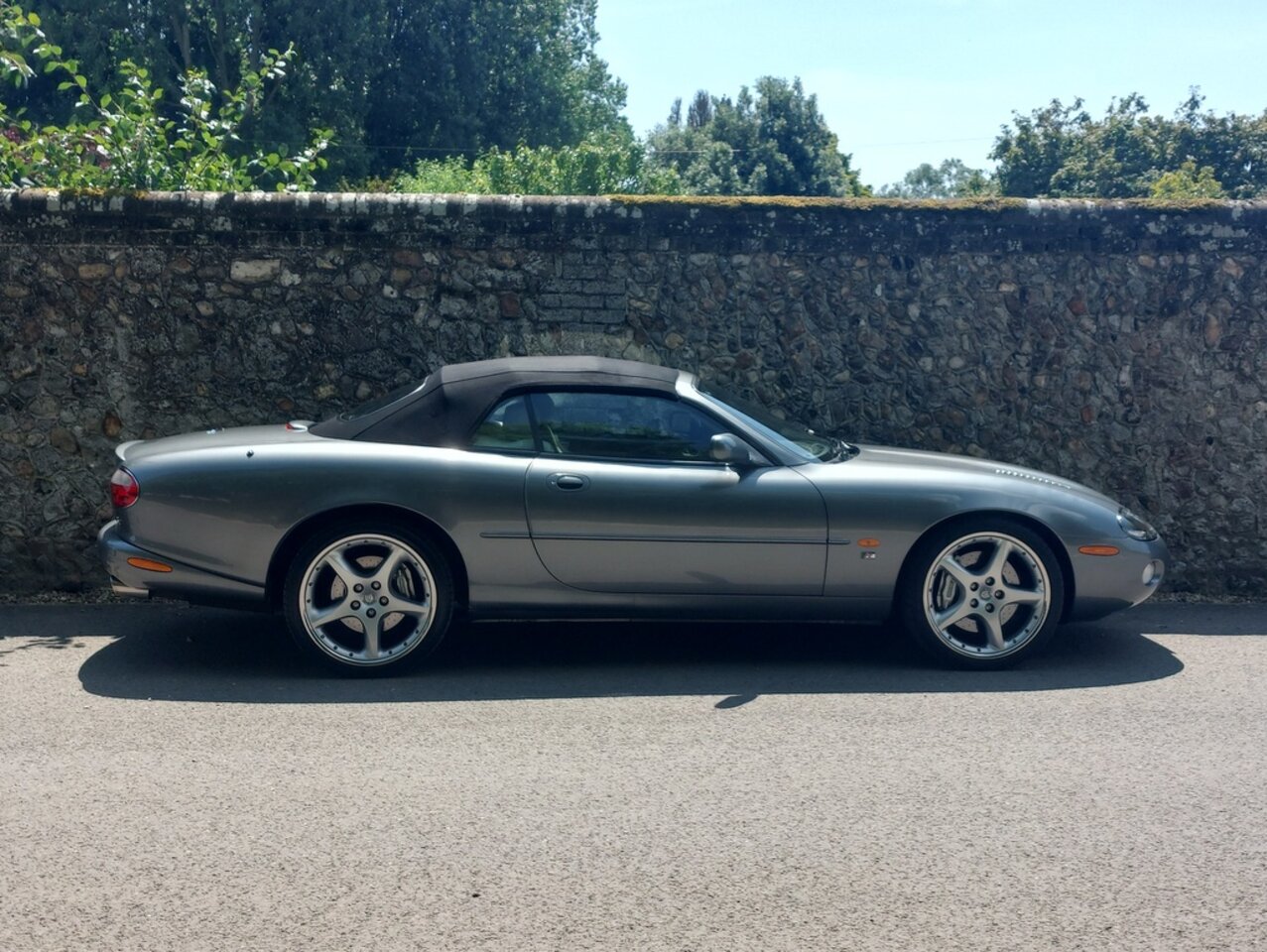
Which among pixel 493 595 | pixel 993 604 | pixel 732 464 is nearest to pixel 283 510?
pixel 493 595

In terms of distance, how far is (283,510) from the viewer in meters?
6.06

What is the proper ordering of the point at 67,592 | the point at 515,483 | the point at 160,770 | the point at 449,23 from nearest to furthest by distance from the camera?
1. the point at 160,770
2. the point at 515,483
3. the point at 67,592
4. the point at 449,23

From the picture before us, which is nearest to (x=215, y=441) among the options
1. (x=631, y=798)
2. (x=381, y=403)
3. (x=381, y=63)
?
(x=381, y=403)

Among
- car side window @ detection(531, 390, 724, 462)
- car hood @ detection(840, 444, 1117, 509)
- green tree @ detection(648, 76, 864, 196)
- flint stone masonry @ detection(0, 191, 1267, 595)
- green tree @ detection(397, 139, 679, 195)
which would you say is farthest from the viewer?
green tree @ detection(648, 76, 864, 196)

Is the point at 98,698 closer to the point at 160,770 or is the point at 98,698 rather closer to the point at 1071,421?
the point at 160,770

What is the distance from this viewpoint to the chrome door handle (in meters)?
6.18

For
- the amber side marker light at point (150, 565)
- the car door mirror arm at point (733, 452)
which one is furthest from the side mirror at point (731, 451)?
the amber side marker light at point (150, 565)

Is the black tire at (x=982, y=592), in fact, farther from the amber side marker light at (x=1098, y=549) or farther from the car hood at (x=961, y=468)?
the car hood at (x=961, y=468)

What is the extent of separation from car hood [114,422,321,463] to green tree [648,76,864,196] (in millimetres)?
54366

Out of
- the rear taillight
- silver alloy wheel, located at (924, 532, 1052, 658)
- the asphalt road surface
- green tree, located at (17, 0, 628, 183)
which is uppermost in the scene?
green tree, located at (17, 0, 628, 183)

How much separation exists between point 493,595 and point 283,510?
1.00 meters

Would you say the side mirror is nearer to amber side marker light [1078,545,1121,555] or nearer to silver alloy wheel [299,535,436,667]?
silver alloy wheel [299,535,436,667]

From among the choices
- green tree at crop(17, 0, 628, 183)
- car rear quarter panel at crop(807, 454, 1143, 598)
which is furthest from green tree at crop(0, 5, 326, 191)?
green tree at crop(17, 0, 628, 183)

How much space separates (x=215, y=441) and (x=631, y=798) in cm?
300
